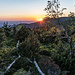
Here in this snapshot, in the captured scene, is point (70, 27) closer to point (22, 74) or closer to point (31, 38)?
point (31, 38)

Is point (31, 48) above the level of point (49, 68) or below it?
above

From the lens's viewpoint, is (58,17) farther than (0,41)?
Yes

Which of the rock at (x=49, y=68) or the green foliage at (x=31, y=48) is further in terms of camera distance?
the green foliage at (x=31, y=48)

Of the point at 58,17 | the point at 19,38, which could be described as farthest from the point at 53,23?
the point at 19,38

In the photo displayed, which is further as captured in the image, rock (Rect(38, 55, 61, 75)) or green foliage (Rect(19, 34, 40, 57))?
green foliage (Rect(19, 34, 40, 57))

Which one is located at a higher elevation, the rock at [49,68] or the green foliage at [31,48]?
the green foliage at [31,48]

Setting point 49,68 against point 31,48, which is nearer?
point 49,68

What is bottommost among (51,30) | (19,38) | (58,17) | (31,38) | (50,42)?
(50,42)

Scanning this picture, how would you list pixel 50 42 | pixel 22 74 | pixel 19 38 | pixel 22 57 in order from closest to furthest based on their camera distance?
pixel 22 74 → pixel 22 57 → pixel 19 38 → pixel 50 42

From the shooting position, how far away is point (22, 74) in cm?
683

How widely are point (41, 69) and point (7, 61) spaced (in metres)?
4.20

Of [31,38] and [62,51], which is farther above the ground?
[31,38]

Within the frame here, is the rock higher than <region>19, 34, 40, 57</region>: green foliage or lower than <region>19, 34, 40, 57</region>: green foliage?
A: lower

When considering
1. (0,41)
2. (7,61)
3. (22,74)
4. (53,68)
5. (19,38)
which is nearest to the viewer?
(22,74)
